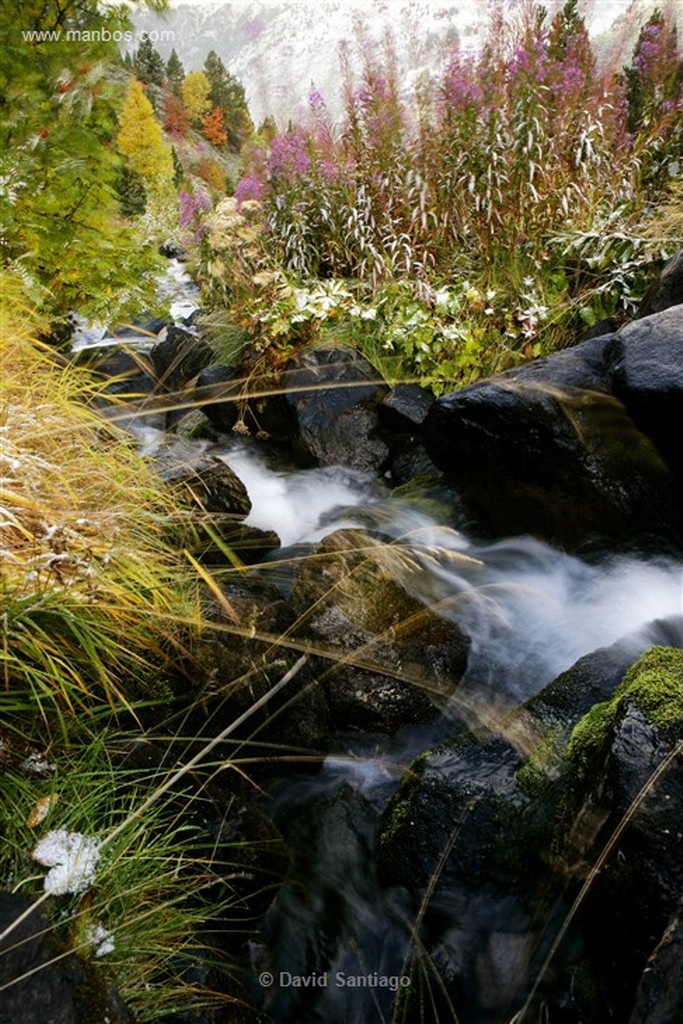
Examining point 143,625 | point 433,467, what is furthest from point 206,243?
point 143,625

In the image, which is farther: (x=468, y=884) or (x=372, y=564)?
(x=372, y=564)

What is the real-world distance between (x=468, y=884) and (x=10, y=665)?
1.63 metres

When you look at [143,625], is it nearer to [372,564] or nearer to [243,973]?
[243,973]

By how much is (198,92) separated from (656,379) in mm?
41152

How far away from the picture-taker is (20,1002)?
3.59 ft

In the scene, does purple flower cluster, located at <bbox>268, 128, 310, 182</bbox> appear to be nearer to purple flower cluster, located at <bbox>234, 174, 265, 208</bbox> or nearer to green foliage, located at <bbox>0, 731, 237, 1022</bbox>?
purple flower cluster, located at <bbox>234, 174, 265, 208</bbox>

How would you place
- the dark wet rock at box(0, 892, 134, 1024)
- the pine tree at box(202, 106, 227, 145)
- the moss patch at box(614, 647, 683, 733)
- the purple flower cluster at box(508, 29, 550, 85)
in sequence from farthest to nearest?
the pine tree at box(202, 106, 227, 145) → the purple flower cluster at box(508, 29, 550, 85) → the moss patch at box(614, 647, 683, 733) → the dark wet rock at box(0, 892, 134, 1024)

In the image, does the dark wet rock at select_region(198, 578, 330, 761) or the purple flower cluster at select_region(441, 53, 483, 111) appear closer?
the dark wet rock at select_region(198, 578, 330, 761)

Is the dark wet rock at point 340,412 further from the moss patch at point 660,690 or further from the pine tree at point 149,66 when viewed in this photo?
the pine tree at point 149,66

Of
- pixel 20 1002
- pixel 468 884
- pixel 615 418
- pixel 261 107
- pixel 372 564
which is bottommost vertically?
pixel 468 884

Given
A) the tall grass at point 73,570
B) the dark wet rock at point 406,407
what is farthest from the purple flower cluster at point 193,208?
the tall grass at point 73,570

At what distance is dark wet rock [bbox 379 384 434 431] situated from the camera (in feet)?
16.7

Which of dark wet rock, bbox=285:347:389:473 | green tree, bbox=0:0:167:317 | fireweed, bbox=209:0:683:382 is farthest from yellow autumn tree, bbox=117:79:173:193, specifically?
green tree, bbox=0:0:167:317

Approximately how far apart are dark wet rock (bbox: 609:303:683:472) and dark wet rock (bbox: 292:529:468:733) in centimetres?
158
